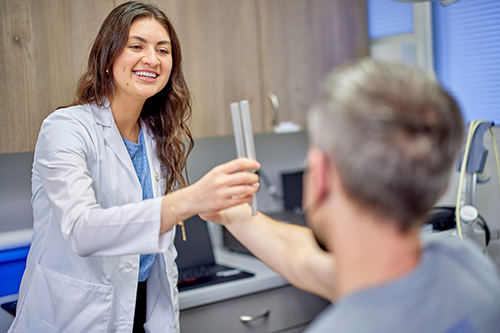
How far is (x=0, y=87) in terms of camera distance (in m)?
1.62

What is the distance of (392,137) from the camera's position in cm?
61

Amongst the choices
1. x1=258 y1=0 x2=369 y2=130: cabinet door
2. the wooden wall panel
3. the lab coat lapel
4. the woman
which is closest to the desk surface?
the woman

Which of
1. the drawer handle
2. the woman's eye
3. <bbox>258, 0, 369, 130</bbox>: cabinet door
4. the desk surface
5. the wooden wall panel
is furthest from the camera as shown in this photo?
<bbox>258, 0, 369, 130</bbox>: cabinet door

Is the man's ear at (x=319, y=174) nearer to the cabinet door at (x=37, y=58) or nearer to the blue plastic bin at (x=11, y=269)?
the cabinet door at (x=37, y=58)

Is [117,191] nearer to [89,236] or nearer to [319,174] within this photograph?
[89,236]

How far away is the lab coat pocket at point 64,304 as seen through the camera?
1296 millimetres

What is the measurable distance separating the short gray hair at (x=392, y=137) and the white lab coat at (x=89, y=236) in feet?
1.79

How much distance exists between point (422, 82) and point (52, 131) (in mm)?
946

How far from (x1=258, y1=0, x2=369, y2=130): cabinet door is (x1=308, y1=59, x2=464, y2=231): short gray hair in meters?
1.68

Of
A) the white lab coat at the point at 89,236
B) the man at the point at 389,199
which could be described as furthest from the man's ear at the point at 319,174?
the white lab coat at the point at 89,236

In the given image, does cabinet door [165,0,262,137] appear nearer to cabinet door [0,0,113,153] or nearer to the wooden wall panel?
cabinet door [0,0,113,153]

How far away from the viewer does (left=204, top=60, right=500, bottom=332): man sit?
2.01 ft

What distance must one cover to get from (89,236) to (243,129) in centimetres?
41

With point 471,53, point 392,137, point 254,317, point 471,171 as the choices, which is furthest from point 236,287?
point 471,53
